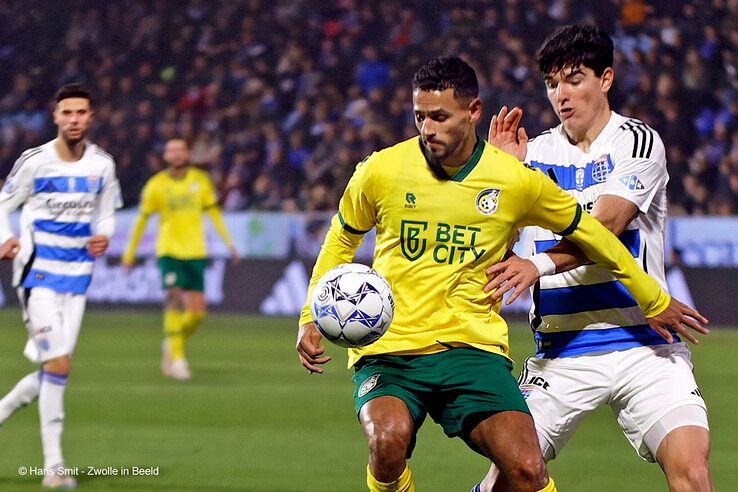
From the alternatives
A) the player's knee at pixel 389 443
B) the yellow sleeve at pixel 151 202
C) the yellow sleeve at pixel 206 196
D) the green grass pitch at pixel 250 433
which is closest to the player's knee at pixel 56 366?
the green grass pitch at pixel 250 433

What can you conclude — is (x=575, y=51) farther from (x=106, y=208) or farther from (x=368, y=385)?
(x=106, y=208)

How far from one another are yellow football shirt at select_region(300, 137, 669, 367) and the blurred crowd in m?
13.3

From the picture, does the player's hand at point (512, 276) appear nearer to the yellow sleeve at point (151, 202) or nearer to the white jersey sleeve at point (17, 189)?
the white jersey sleeve at point (17, 189)

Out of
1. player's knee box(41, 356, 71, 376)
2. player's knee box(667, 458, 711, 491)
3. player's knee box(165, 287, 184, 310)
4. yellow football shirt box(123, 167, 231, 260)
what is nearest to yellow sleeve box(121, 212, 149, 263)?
yellow football shirt box(123, 167, 231, 260)

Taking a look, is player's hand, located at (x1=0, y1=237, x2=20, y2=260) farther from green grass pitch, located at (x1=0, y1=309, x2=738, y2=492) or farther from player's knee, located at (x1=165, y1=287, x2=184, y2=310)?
player's knee, located at (x1=165, y1=287, x2=184, y2=310)

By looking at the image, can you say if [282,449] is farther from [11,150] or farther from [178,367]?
[11,150]

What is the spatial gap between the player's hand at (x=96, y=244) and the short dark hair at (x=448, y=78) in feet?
11.1

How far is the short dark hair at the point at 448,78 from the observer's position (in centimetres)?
477

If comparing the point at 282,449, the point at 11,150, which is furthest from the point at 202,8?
the point at 282,449

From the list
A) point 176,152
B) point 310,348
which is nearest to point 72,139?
point 310,348

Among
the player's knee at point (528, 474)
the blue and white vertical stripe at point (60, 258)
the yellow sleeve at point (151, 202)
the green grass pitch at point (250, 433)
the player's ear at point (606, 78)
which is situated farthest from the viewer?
the yellow sleeve at point (151, 202)

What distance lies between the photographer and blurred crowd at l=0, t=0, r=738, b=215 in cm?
1905

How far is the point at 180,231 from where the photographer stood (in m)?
13.0

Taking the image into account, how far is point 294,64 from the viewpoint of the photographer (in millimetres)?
22172
